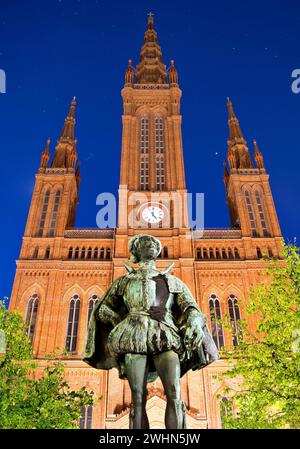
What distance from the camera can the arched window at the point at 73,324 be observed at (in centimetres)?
2747

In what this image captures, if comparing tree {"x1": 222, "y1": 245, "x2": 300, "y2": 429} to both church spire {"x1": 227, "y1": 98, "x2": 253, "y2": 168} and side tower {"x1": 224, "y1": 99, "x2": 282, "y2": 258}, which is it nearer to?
side tower {"x1": 224, "y1": 99, "x2": 282, "y2": 258}

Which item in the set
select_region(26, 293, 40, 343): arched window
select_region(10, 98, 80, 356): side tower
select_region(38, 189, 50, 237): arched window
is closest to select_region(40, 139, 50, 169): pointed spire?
select_region(10, 98, 80, 356): side tower

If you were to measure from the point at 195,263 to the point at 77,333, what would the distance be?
9730 millimetres

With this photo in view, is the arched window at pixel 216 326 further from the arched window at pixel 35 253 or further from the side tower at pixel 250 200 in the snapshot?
the arched window at pixel 35 253

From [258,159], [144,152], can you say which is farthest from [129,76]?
[258,159]

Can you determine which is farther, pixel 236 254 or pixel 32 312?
pixel 236 254

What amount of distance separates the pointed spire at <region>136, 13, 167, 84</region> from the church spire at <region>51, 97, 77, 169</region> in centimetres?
939

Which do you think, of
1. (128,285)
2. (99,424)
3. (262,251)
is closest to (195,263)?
(262,251)

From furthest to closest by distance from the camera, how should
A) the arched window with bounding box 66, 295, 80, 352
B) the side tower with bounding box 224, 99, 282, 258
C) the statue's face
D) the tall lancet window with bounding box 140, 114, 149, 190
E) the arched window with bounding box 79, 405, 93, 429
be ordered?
the tall lancet window with bounding box 140, 114, 149, 190 < the side tower with bounding box 224, 99, 282, 258 < the arched window with bounding box 66, 295, 80, 352 < the arched window with bounding box 79, 405, 93, 429 < the statue's face

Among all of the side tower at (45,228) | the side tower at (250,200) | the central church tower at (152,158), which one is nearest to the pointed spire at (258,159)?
the side tower at (250,200)

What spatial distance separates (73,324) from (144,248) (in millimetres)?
24747

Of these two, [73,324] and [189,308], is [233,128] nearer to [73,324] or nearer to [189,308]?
[73,324]

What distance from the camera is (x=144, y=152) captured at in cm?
3847

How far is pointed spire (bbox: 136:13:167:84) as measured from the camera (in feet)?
157
